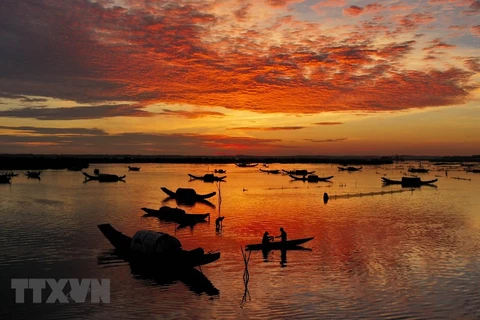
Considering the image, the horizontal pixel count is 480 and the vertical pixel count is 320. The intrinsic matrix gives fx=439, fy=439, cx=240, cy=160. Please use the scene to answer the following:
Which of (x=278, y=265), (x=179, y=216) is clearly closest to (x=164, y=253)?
(x=278, y=265)

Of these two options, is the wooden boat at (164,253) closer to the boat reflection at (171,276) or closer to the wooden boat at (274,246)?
the boat reflection at (171,276)

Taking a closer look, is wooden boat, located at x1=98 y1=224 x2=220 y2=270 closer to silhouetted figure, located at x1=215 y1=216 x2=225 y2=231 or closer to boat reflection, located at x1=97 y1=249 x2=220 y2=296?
boat reflection, located at x1=97 y1=249 x2=220 y2=296

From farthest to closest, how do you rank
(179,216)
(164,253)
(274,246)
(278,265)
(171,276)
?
(179,216) → (274,246) → (278,265) → (164,253) → (171,276)

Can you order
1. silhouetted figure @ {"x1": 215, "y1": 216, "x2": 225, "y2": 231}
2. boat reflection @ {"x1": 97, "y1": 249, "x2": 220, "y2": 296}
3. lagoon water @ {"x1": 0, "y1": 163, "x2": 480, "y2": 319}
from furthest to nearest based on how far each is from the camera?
silhouetted figure @ {"x1": 215, "y1": 216, "x2": 225, "y2": 231}
boat reflection @ {"x1": 97, "y1": 249, "x2": 220, "y2": 296}
lagoon water @ {"x1": 0, "y1": 163, "x2": 480, "y2": 319}

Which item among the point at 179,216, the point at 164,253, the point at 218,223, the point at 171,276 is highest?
the point at 164,253

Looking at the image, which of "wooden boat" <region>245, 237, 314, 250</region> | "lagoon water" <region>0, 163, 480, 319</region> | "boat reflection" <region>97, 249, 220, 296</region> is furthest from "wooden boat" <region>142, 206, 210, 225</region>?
"boat reflection" <region>97, 249, 220, 296</region>

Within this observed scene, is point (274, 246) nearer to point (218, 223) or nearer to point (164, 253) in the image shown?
point (164, 253)

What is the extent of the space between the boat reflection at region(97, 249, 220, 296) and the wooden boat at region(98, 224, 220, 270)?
0.83 feet

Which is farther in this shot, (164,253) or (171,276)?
(164,253)

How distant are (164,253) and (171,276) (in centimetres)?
123

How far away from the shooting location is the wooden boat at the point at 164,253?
2144 centimetres

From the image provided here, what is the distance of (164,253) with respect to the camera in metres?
21.8

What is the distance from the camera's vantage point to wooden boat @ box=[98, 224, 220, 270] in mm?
21438

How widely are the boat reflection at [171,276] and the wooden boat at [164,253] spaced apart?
0.83 ft
